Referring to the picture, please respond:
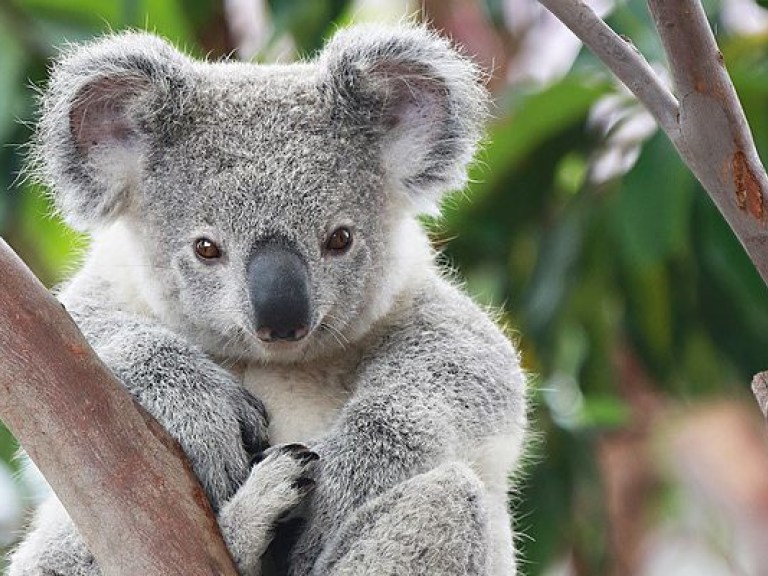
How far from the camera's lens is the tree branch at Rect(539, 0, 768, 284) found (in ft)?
7.03

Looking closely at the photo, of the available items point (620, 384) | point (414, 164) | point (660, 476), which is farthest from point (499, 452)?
point (660, 476)

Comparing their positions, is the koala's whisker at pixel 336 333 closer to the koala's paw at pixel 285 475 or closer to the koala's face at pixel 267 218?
the koala's face at pixel 267 218

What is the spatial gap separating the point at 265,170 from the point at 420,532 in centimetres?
79

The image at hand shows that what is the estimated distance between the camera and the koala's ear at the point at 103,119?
115 inches

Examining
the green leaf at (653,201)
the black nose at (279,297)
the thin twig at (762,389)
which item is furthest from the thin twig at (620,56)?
the green leaf at (653,201)

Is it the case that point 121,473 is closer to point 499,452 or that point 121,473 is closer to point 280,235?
point 280,235

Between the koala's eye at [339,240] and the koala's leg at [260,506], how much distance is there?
47 cm

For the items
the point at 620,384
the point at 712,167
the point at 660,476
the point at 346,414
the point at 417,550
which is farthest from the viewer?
the point at 660,476

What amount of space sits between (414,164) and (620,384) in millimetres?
3712

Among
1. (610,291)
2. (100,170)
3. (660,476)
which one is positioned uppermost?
(100,170)

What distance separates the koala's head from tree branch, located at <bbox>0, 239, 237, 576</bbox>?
1.16ft

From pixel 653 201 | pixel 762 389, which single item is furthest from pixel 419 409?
pixel 653 201

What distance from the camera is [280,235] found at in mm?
2672

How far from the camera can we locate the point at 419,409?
279 cm
